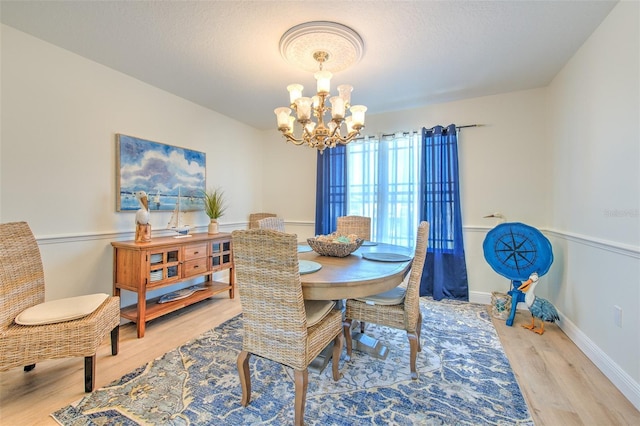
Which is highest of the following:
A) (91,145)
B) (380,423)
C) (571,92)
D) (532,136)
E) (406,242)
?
(571,92)

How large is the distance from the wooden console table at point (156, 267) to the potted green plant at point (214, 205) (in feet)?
0.85

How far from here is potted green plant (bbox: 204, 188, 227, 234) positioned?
3.30 metres

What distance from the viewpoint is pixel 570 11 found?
178 cm

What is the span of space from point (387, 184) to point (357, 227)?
2.80 ft

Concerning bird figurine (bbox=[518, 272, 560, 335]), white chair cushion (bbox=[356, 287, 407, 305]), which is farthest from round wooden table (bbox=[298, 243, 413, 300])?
bird figurine (bbox=[518, 272, 560, 335])

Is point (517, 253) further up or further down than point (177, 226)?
further down

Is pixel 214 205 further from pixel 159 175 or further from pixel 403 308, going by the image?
pixel 403 308

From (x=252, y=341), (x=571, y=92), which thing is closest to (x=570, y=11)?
(x=571, y=92)

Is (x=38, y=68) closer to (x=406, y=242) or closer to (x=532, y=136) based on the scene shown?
(x=406, y=242)

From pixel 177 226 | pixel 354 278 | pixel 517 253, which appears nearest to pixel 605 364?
pixel 517 253

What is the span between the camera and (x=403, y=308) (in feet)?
5.98

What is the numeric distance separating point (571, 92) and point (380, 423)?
3.10 meters

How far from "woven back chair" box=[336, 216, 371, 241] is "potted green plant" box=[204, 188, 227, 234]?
155cm

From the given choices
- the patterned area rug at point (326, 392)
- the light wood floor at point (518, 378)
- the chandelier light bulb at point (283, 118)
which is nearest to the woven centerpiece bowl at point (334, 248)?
the patterned area rug at point (326, 392)
